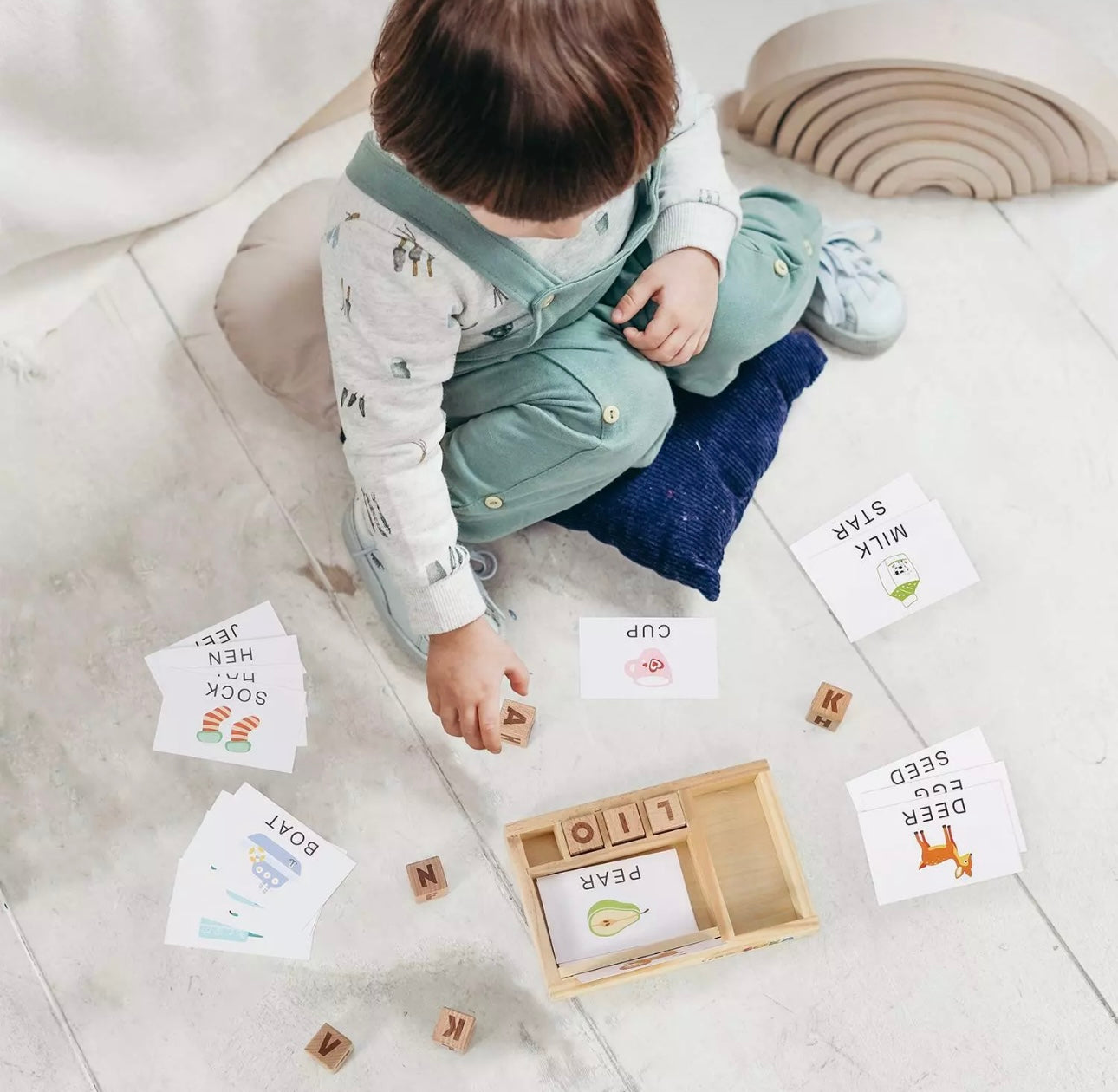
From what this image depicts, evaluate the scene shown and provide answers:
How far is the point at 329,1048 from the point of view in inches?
40.2

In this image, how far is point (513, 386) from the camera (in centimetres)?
101

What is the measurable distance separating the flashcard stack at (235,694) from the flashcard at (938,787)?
55 centimetres

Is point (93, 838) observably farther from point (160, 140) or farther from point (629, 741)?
point (160, 140)

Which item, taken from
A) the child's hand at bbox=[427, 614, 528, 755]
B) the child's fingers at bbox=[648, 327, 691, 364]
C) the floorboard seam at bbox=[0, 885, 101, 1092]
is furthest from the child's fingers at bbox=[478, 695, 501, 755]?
the floorboard seam at bbox=[0, 885, 101, 1092]

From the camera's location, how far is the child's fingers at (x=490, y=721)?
0.96 m

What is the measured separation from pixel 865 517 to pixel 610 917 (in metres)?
0.47

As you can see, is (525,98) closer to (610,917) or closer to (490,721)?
(490,721)

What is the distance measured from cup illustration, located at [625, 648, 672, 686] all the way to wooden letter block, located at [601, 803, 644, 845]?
145mm

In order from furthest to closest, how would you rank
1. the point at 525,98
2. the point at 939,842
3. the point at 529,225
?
1. the point at 939,842
2. the point at 529,225
3. the point at 525,98

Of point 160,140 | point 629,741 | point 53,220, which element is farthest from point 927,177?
point 53,220

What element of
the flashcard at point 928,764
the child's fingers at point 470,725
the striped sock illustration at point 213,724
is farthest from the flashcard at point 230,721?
the flashcard at point 928,764

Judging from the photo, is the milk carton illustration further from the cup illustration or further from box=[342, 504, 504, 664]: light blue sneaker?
box=[342, 504, 504, 664]: light blue sneaker

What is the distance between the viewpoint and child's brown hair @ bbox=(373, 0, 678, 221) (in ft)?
2.00

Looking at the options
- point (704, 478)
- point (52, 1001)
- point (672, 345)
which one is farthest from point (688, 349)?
point (52, 1001)
